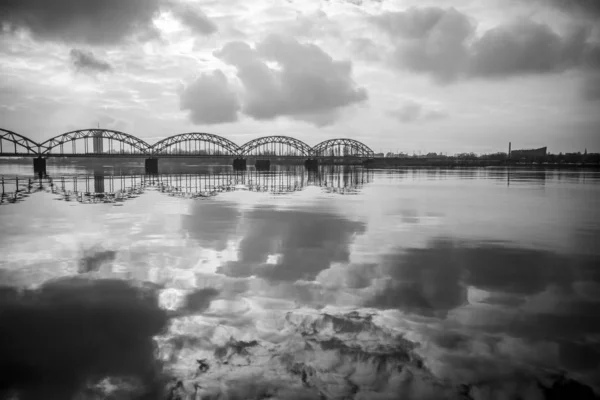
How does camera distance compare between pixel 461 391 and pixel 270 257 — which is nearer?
pixel 461 391

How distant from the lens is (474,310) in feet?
31.8

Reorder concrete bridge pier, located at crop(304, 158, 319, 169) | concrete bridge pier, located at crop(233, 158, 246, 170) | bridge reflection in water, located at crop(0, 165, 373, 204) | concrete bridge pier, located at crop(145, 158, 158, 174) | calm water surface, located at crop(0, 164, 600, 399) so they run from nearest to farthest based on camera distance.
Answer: calm water surface, located at crop(0, 164, 600, 399)
bridge reflection in water, located at crop(0, 165, 373, 204)
concrete bridge pier, located at crop(145, 158, 158, 174)
concrete bridge pier, located at crop(233, 158, 246, 170)
concrete bridge pier, located at crop(304, 158, 319, 169)

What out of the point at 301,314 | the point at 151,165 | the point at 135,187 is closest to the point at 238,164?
the point at 151,165

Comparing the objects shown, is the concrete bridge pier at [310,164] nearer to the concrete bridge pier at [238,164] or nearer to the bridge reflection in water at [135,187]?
the concrete bridge pier at [238,164]

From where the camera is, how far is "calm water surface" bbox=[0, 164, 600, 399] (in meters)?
6.79

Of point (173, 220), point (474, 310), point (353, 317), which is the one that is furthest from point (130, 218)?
point (474, 310)

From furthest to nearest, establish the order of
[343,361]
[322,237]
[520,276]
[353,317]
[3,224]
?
[3,224]
[322,237]
[520,276]
[353,317]
[343,361]

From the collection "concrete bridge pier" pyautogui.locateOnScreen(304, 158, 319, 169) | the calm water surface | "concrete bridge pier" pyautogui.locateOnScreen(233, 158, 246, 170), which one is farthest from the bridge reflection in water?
"concrete bridge pier" pyautogui.locateOnScreen(304, 158, 319, 169)

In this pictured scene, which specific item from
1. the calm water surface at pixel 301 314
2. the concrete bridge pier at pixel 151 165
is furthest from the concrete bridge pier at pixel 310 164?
the calm water surface at pixel 301 314

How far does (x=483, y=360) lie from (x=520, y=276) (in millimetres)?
6147

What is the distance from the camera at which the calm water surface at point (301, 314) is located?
22.3ft

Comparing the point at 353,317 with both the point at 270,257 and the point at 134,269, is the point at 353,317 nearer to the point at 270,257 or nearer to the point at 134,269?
the point at 270,257

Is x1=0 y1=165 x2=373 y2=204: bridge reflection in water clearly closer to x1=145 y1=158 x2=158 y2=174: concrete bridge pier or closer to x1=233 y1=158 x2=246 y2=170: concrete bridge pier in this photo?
x1=145 y1=158 x2=158 y2=174: concrete bridge pier

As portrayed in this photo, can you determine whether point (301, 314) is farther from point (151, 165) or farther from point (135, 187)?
point (151, 165)
